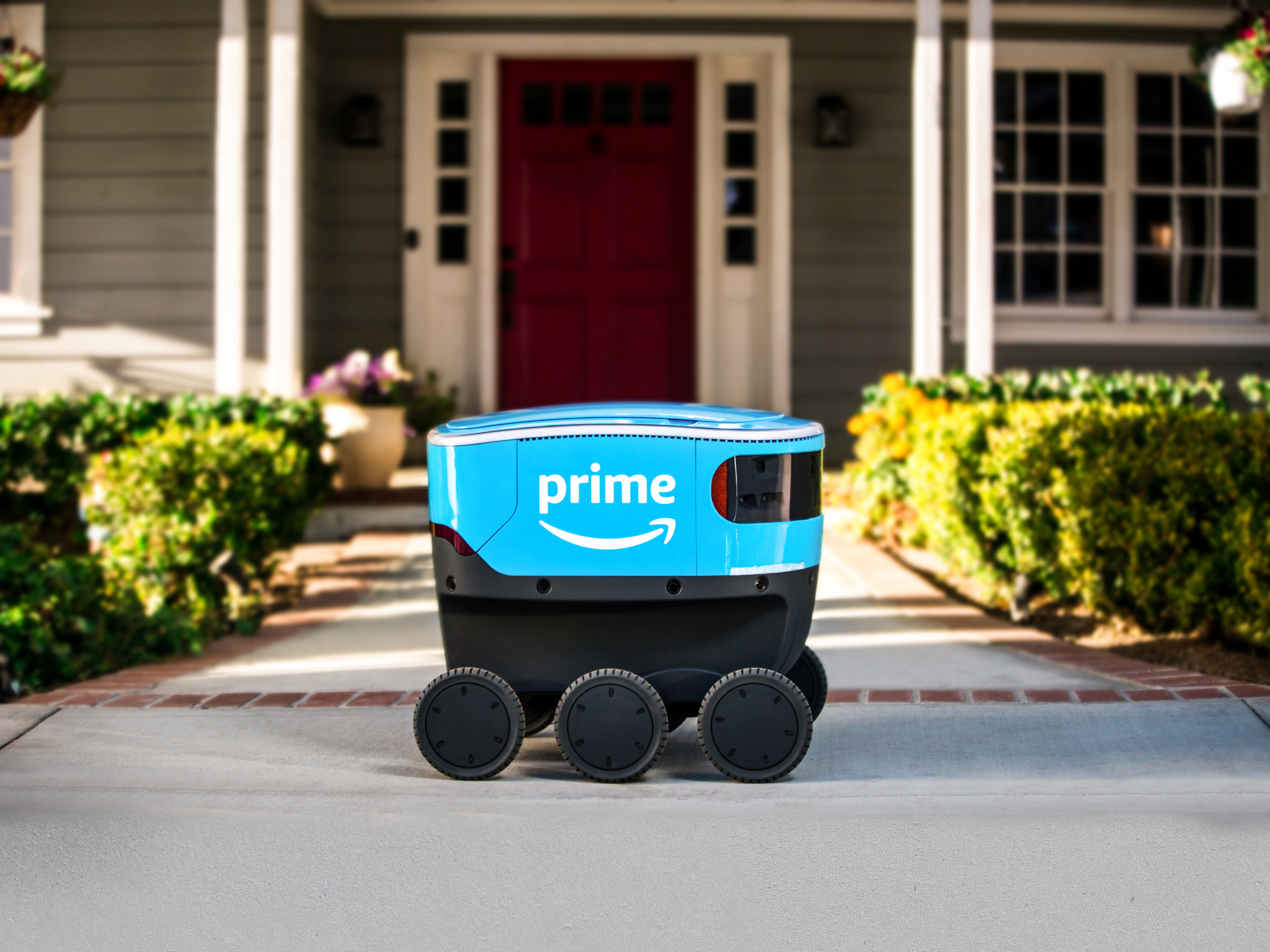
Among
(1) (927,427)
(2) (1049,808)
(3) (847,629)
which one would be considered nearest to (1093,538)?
(3) (847,629)

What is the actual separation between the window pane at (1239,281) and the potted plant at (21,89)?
7344 mm

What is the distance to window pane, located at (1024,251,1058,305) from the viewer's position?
8969 mm

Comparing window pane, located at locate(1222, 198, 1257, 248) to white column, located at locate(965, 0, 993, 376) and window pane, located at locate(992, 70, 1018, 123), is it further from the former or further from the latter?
white column, located at locate(965, 0, 993, 376)

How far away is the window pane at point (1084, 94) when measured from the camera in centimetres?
892

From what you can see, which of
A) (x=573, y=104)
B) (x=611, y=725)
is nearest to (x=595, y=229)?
(x=573, y=104)

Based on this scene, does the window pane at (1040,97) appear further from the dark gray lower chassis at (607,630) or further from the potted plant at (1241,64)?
the dark gray lower chassis at (607,630)

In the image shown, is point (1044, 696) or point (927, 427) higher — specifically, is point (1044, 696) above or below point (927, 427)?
below

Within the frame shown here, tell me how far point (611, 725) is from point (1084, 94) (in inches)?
293

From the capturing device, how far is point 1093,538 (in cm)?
469

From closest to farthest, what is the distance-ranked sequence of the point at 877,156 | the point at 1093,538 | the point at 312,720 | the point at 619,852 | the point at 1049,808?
1. the point at 619,852
2. the point at 1049,808
3. the point at 312,720
4. the point at 1093,538
5. the point at 877,156

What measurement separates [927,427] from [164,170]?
16.7 feet

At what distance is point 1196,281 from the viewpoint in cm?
910

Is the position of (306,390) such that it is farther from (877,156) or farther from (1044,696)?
(1044,696)

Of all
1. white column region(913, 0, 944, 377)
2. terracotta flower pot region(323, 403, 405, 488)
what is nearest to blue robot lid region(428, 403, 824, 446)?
white column region(913, 0, 944, 377)
